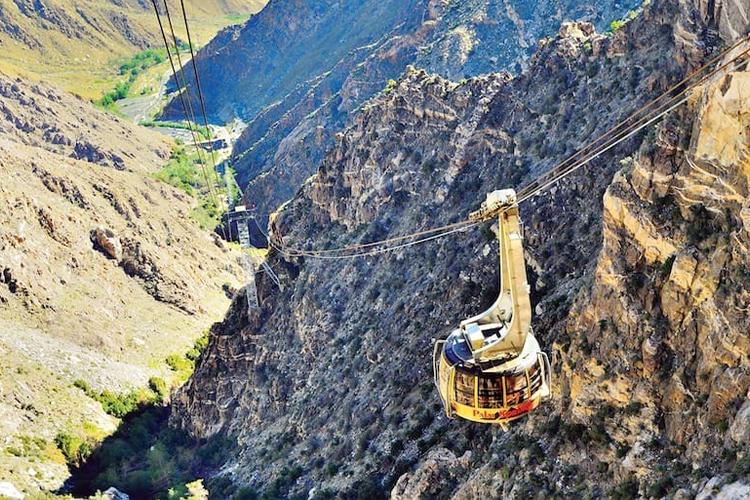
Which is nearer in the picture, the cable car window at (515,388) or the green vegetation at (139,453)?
the cable car window at (515,388)

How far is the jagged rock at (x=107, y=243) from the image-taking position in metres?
118

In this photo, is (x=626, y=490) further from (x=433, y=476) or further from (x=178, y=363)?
(x=178, y=363)

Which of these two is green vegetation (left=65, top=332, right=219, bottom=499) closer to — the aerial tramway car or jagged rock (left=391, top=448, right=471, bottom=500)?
jagged rock (left=391, top=448, right=471, bottom=500)

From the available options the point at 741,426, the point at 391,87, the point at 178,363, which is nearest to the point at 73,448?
the point at 178,363

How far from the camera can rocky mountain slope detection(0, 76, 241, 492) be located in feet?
278

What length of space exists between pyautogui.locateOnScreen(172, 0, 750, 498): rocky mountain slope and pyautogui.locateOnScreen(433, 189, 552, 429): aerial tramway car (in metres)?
6.22

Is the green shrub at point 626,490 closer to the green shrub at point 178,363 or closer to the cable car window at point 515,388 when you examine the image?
the cable car window at point 515,388

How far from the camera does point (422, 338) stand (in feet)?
165

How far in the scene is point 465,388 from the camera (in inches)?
915

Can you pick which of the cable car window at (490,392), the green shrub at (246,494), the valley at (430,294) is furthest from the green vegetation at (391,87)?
the cable car window at (490,392)

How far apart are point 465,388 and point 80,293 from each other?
95.9m

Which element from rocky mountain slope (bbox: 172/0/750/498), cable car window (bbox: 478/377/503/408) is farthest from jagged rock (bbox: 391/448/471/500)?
cable car window (bbox: 478/377/503/408)

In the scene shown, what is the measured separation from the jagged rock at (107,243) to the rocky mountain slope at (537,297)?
143 feet

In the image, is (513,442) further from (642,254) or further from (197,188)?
(197,188)
